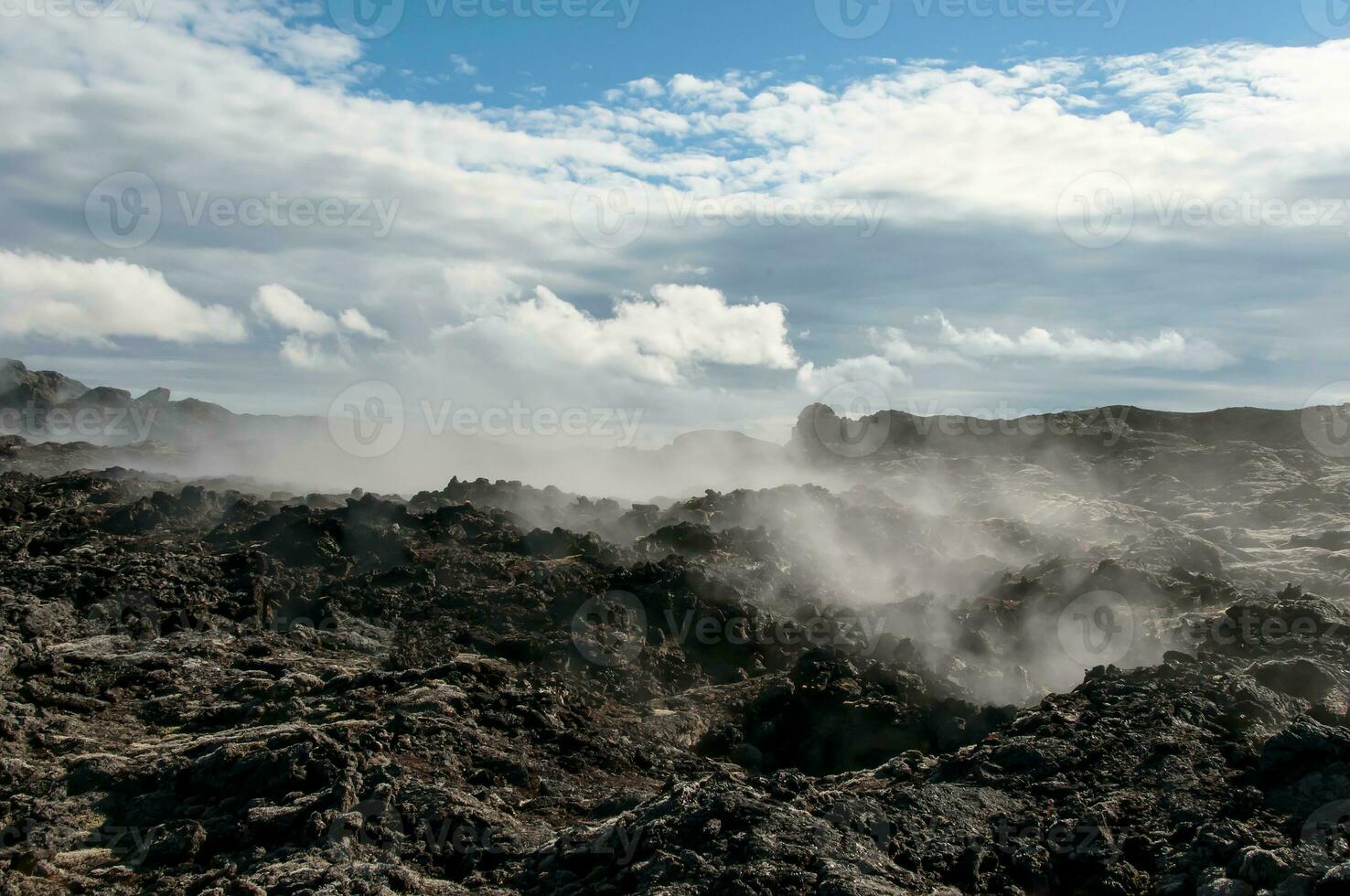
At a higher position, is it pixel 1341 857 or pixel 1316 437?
pixel 1316 437

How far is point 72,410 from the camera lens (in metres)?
65.9

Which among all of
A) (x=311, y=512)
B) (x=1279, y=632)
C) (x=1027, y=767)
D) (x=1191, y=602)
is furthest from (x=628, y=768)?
(x=311, y=512)

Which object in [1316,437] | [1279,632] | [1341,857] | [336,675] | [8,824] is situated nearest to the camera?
[1341,857]

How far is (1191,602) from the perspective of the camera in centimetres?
2230

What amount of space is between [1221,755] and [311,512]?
21705 mm

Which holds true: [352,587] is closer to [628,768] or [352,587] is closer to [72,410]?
[628,768]

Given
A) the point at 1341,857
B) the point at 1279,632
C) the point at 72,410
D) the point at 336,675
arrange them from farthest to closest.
→ the point at 72,410
the point at 1279,632
the point at 336,675
the point at 1341,857

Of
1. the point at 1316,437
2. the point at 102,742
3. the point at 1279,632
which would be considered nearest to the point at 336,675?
the point at 102,742

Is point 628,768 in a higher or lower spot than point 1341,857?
lower

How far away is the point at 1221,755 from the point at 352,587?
15.9m

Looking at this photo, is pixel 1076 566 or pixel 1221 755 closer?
pixel 1221 755

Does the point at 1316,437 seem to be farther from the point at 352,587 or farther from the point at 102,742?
the point at 102,742

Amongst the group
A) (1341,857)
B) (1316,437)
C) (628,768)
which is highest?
(1316,437)

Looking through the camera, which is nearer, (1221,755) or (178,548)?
(1221,755)
